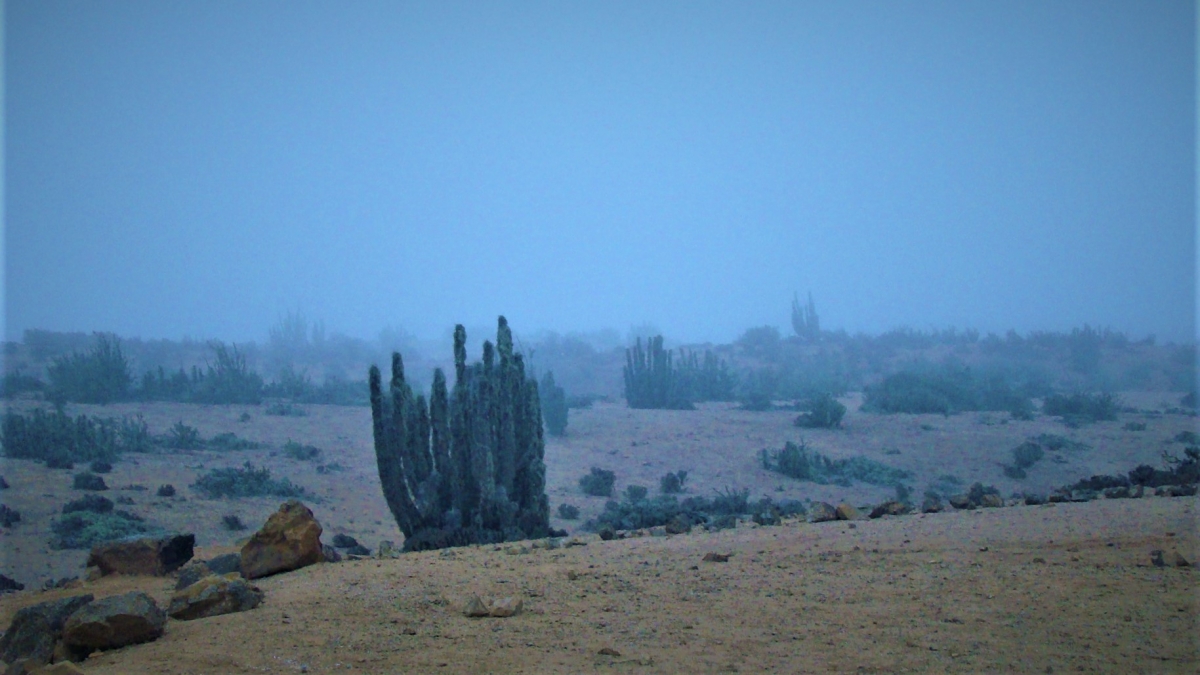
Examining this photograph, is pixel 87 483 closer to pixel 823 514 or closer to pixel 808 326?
pixel 823 514

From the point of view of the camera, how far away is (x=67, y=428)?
19641mm

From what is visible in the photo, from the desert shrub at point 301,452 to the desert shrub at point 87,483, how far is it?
6.18m

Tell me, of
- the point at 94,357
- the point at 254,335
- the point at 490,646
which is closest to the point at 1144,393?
the point at 490,646

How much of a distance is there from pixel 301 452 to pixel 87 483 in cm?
661

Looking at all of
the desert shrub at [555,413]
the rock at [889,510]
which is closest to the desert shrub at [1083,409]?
the desert shrub at [555,413]

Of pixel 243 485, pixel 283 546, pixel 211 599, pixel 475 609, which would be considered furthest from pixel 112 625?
pixel 243 485

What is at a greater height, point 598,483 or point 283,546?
point 283,546

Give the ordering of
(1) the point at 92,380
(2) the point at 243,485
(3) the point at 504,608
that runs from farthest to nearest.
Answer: (1) the point at 92,380 < (2) the point at 243,485 < (3) the point at 504,608

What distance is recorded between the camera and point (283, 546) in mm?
8969

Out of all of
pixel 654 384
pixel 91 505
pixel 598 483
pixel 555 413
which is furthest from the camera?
pixel 654 384

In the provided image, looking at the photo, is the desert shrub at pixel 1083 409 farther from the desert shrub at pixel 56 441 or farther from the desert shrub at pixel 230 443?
the desert shrub at pixel 56 441

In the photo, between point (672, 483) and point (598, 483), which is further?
point (672, 483)

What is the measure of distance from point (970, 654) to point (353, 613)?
184 inches

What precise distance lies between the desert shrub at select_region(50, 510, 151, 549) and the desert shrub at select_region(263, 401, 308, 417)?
15.0 m
